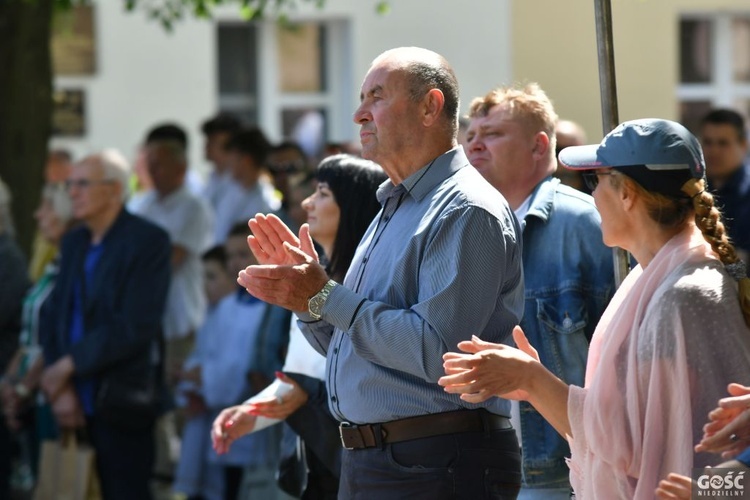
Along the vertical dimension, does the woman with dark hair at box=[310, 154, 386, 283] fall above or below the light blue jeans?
above

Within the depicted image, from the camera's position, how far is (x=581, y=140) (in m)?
7.11

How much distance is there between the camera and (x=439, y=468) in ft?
12.5

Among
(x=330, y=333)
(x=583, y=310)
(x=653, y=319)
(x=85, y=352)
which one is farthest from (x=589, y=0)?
(x=85, y=352)

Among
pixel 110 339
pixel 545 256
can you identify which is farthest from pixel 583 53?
pixel 110 339

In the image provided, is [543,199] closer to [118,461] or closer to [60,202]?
[118,461]

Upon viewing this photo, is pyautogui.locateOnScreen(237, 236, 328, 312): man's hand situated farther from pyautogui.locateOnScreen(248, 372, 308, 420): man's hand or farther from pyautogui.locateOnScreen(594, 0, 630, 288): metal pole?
pyautogui.locateOnScreen(248, 372, 308, 420): man's hand

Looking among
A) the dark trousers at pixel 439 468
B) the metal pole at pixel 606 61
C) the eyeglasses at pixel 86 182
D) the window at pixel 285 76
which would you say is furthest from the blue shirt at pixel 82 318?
the window at pixel 285 76

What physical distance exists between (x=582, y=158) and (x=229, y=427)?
6.59 ft

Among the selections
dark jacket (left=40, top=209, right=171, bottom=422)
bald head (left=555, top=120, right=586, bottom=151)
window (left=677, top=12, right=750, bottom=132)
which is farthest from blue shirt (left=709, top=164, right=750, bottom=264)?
window (left=677, top=12, right=750, bottom=132)

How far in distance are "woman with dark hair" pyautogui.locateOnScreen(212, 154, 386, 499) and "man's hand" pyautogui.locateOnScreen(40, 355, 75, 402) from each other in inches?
94.9

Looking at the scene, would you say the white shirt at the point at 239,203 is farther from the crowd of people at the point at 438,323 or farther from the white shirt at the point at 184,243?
the crowd of people at the point at 438,323

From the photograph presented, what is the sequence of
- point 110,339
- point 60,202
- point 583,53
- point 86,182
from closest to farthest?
point 583,53
point 110,339
point 86,182
point 60,202

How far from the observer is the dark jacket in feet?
23.5

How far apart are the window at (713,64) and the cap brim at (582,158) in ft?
39.1
